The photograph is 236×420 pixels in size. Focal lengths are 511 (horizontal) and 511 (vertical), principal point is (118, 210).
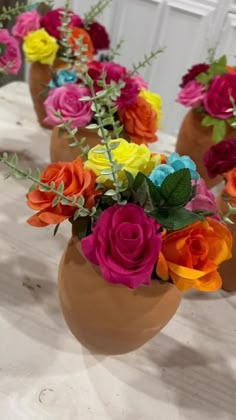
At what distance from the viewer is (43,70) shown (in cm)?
109

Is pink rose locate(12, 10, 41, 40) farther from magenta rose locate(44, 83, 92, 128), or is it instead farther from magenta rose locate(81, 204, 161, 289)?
magenta rose locate(81, 204, 161, 289)

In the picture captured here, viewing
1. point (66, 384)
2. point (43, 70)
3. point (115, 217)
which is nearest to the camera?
point (115, 217)

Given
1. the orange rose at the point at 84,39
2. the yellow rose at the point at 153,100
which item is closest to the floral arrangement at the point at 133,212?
the yellow rose at the point at 153,100

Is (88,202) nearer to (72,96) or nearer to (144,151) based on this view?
(144,151)

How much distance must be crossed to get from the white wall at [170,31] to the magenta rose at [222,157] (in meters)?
0.87

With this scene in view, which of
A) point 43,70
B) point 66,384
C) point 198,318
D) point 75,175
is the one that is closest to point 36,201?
point 75,175

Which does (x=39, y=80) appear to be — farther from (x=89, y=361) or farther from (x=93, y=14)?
(x=89, y=361)

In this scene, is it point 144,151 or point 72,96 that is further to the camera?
point 72,96

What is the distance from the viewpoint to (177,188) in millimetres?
512

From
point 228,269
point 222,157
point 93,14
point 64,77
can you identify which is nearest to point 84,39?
point 93,14

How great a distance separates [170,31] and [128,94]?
94cm

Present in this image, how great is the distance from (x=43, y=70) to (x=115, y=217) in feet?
2.20

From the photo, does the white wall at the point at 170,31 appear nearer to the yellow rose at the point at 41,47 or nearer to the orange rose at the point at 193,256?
the yellow rose at the point at 41,47

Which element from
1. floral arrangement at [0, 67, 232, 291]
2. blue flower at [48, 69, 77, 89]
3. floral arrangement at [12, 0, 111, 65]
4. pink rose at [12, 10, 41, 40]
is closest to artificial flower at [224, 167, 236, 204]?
floral arrangement at [0, 67, 232, 291]
